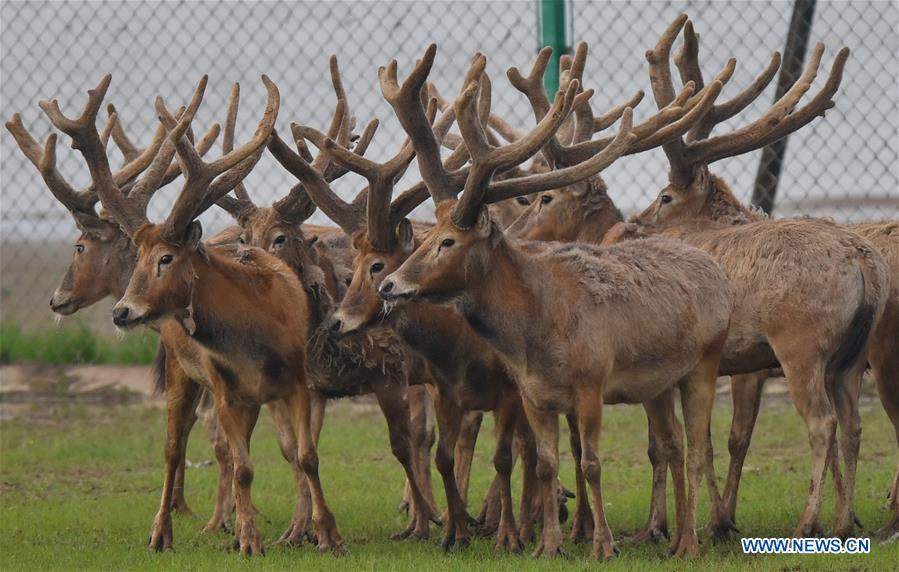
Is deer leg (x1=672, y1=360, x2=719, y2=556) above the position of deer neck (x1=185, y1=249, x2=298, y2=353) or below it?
below

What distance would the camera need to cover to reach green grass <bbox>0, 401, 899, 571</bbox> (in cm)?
950

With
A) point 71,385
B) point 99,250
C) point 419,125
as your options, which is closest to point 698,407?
point 419,125

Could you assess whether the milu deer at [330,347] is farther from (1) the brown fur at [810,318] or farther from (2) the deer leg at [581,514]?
(1) the brown fur at [810,318]

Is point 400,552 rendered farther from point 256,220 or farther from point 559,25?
point 559,25

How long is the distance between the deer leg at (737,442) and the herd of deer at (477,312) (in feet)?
0.07

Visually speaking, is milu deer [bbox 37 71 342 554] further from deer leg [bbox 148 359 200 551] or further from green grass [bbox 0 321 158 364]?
green grass [bbox 0 321 158 364]

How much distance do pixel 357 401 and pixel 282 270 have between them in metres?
6.49


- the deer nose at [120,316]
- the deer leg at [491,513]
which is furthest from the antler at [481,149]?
the deer leg at [491,513]

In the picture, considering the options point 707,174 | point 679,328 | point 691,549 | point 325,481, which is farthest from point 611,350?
point 325,481

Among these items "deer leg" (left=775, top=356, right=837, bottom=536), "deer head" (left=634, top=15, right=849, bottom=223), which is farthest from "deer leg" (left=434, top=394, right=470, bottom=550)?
"deer head" (left=634, top=15, right=849, bottom=223)

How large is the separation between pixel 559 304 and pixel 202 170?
2.31 m

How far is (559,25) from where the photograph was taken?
14891mm

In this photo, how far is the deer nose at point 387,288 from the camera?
30.0 feet

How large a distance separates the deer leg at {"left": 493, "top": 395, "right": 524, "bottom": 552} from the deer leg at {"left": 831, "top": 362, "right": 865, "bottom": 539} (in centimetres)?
195
